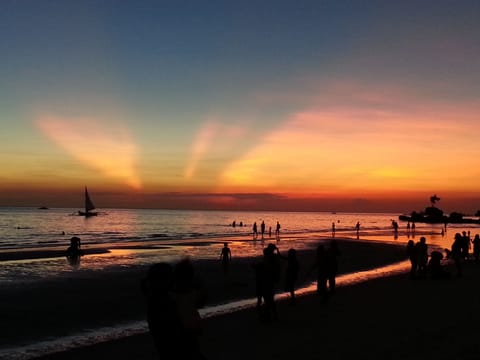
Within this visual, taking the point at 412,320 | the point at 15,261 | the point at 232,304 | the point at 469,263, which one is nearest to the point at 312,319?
the point at 412,320

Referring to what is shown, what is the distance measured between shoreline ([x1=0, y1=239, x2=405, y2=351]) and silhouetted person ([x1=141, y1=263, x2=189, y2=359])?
7968mm

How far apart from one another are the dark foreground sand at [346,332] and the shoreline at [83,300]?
236 cm

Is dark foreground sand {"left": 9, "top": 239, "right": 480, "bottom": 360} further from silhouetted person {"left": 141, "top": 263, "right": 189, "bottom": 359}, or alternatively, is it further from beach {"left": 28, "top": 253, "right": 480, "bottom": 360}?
silhouetted person {"left": 141, "top": 263, "right": 189, "bottom": 359}

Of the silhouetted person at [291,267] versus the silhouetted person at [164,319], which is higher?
the silhouetted person at [164,319]

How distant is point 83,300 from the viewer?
17359 millimetres

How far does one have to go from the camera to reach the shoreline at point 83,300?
13227 mm

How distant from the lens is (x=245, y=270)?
27047 millimetres

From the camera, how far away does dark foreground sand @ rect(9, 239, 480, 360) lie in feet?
32.6

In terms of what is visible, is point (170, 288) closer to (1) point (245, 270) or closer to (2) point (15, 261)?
(1) point (245, 270)

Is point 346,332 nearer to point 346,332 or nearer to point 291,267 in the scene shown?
point 346,332

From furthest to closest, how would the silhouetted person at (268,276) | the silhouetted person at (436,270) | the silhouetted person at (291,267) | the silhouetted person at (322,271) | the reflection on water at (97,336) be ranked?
the silhouetted person at (436,270) → the silhouetted person at (322,271) → the silhouetted person at (291,267) → the silhouetted person at (268,276) → the reflection on water at (97,336)

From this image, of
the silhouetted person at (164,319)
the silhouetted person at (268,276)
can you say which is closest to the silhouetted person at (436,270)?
the silhouetted person at (268,276)

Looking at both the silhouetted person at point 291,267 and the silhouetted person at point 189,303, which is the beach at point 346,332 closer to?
the silhouetted person at point 291,267

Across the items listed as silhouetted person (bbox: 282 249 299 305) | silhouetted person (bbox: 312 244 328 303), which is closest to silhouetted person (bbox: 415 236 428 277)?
silhouetted person (bbox: 312 244 328 303)
